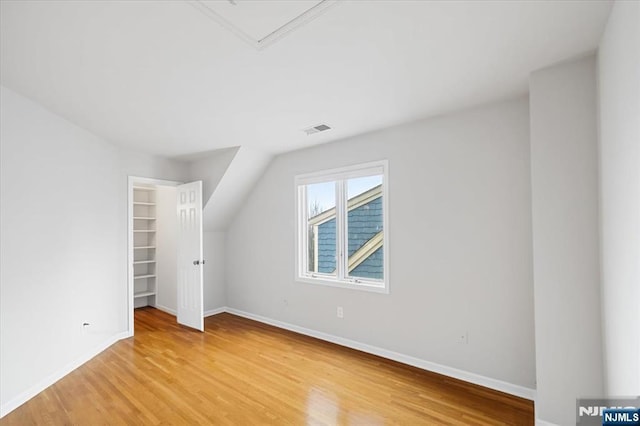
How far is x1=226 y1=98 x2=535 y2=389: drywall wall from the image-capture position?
259 centimetres

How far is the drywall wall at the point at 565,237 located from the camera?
1.96m

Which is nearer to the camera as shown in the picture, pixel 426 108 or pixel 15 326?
pixel 15 326

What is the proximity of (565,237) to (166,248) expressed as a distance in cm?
558

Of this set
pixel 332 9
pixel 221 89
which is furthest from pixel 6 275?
pixel 332 9

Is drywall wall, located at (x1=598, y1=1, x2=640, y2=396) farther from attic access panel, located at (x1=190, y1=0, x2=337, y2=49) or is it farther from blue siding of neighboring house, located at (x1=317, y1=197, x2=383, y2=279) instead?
blue siding of neighboring house, located at (x1=317, y1=197, x2=383, y2=279)

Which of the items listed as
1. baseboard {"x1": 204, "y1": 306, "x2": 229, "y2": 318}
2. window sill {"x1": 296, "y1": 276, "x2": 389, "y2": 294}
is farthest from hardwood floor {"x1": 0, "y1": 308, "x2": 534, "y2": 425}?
baseboard {"x1": 204, "y1": 306, "x2": 229, "y2": 318}

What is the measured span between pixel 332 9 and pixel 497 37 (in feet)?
3.31

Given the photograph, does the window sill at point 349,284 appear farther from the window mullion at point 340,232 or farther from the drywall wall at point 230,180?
the drywall wall at point 230,180

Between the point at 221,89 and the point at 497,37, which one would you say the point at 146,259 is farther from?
the point at 497,37

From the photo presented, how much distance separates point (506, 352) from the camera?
2609 millimetres

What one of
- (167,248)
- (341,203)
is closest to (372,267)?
(341,203)

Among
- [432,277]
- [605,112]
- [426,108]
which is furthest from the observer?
[432,277]

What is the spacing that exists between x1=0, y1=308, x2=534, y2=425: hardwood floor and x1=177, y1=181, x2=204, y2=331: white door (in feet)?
2.38

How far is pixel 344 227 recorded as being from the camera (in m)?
3.85
